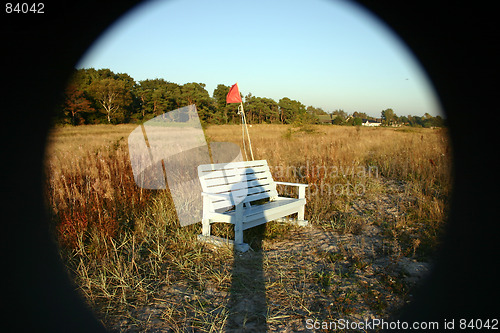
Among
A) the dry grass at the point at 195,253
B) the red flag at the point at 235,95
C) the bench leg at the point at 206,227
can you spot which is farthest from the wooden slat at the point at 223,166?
the red flag at the point at 235,95

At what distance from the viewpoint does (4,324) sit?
1.07 metres

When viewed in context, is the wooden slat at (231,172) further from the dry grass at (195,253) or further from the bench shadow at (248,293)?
the bench shadow at (248,293)

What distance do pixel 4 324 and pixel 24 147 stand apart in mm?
712

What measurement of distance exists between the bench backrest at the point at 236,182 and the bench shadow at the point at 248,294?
73 cm

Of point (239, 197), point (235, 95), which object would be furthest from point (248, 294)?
point (235, 95)

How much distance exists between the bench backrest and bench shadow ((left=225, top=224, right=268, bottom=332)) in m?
0.73

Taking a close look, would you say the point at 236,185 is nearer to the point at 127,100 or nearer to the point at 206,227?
the point at 206,227

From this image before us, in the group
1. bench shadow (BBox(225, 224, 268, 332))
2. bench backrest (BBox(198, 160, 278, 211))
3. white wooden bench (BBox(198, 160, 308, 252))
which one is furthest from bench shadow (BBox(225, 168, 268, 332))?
bench backrest (BBox(198, 160, 278, 211))

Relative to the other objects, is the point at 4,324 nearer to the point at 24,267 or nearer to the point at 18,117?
the point at 24,267

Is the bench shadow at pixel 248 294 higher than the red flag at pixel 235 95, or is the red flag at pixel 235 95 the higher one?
the red flag at pixel 235 95

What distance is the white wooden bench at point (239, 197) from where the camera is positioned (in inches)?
157

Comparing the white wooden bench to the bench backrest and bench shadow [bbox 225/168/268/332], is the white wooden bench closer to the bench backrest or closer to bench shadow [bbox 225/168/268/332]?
the bench backrest

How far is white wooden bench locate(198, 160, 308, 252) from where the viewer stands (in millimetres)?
3991

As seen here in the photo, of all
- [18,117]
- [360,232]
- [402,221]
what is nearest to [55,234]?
[18,117]
